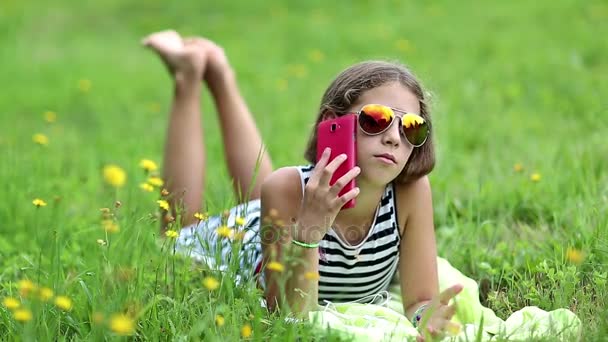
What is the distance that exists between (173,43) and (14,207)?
101cm

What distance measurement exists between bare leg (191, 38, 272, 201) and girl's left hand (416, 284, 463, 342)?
3.92ft

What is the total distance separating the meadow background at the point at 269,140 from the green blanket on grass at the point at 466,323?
0.07 meters

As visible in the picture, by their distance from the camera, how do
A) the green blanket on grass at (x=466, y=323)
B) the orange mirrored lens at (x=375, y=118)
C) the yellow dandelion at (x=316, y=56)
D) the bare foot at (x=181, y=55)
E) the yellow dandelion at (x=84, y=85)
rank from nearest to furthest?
the green blanket on grass at (x=466, y=323) < the orange mirrored lens at (x=375, y=118) < the bare foot at (x=181, y=55) < the yellow dandelion at (x=84, y=85) < the yellow dandelion at (x=316, y=56)

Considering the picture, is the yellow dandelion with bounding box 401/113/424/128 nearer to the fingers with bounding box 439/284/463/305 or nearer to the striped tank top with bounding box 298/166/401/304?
the striped tank top with bounding box 298/166/401/304

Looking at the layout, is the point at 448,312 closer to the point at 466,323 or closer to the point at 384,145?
the point at 466,323

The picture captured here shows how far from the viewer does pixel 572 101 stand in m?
5.03

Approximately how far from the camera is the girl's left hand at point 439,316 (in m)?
2.02

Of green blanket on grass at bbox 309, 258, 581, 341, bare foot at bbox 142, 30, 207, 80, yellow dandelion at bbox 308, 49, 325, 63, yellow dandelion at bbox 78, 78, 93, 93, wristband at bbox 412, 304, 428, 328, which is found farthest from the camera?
yellow dandelion at bbox 308, 49, 325, 63

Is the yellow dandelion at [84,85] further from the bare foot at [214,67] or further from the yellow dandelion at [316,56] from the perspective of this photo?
the bare foot at [214,67]

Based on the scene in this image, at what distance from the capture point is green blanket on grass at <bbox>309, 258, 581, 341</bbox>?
2.01 metres

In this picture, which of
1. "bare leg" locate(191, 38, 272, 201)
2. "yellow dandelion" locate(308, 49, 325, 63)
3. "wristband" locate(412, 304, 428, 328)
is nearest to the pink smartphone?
"wristband" locate(412, 304, 428, 328)

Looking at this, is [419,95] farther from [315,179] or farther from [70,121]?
[70,121]

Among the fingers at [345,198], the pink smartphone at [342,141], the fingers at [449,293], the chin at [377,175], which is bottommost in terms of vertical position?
the fingers at [449,293]

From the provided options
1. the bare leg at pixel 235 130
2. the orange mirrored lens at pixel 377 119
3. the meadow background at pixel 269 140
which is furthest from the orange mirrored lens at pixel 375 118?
the bare leg at pixel 235 130
